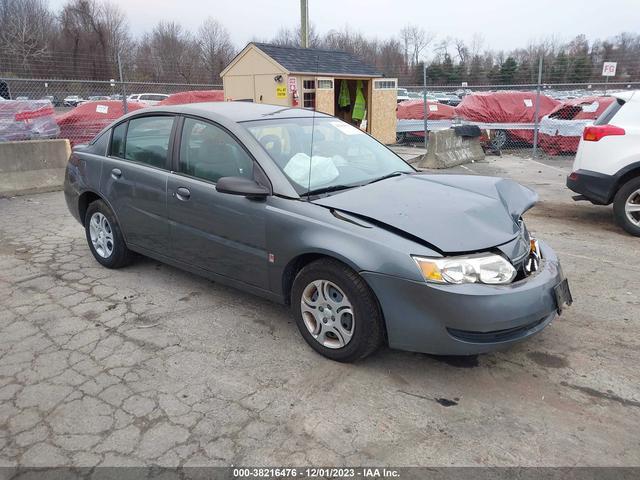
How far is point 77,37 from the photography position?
38.8 meters

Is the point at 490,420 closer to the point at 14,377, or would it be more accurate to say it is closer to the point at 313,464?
the point at 313,464

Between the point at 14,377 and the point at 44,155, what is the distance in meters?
6.74

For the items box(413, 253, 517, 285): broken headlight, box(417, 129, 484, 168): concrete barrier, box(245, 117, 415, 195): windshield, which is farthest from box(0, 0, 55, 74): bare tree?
box(413, 253, 517, 285): broken headlight

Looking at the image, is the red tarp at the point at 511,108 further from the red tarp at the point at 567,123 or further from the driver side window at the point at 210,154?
the driver side window at the point at 210,154

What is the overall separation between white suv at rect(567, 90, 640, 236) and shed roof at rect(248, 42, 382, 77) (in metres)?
7.20

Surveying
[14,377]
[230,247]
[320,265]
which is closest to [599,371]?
[320,265]

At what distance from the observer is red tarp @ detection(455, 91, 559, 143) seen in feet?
47.9

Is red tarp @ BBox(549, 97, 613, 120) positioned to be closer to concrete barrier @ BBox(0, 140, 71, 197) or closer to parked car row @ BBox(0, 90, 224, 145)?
parked car row @ BBox(0, 90, 224, 145)

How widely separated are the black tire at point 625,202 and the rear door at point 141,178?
5236 mm

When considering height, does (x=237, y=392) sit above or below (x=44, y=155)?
below

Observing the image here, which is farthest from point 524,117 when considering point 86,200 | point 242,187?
point 242,187

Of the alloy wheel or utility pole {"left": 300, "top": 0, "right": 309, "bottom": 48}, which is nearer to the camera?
the alloy wheel

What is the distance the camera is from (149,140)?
439 cm

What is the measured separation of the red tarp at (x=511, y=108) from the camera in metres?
14.6
